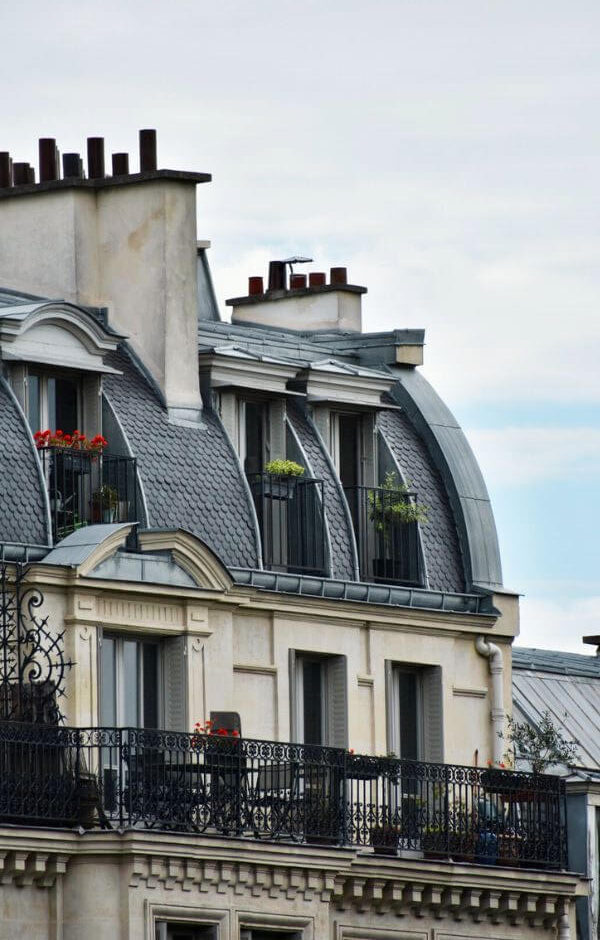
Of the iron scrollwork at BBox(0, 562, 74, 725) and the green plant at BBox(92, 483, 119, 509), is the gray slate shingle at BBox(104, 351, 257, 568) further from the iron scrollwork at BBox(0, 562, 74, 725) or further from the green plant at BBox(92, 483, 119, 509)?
the iron scrollwork at BBox(0, 562, 74, 725)

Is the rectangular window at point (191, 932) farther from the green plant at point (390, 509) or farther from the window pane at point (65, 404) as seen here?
the green plant at point (390, 509)

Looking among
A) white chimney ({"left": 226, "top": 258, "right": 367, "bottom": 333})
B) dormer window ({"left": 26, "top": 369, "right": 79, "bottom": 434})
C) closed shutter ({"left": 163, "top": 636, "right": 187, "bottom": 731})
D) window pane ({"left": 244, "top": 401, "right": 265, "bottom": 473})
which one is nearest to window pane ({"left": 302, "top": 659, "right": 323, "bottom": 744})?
window pane ({"left": 244, "top": 401, "right": 265, "bottom": 473})

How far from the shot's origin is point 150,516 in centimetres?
4794

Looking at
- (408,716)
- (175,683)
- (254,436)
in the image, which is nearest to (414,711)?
(408,716)

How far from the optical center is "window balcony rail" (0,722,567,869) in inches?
1758

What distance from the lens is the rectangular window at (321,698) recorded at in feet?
163

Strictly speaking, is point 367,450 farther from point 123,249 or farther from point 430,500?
point 123,249

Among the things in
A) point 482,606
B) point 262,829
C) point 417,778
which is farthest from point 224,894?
point 482,606

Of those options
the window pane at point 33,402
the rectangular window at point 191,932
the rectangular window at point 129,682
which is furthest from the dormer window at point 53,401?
the rectangular window at point 191,932

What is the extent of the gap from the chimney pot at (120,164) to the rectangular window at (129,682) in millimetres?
6770

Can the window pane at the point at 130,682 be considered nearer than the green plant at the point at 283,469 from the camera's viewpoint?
Yes

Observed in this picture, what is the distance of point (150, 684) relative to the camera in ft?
156

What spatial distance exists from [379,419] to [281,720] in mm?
5173

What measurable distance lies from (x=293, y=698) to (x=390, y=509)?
313cm
